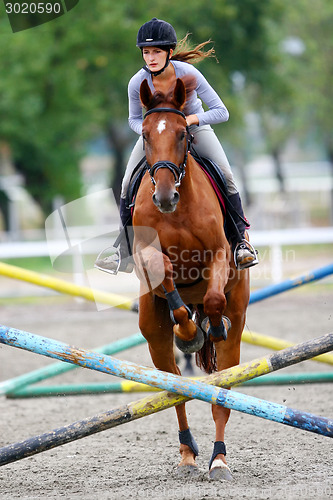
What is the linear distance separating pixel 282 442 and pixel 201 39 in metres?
18.2

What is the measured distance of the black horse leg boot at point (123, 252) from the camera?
15.5 ft

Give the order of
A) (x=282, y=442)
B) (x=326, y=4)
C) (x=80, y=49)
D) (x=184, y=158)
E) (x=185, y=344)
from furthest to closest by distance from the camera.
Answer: (x=326, y=4) < (x=80, y=49) < (x=282, y=442) < (x=185, y=344) < (x=184, y=158)

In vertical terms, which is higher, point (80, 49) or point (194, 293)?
point (80, 49)

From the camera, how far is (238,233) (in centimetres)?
473

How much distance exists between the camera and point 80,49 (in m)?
21.1

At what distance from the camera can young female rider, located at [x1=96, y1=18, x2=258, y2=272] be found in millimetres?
4359

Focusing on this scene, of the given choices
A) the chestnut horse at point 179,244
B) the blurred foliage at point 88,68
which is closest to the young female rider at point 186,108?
the chestnut horse at point 179,244

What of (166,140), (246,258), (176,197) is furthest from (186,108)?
(246,258)

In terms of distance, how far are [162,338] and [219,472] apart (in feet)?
2.82

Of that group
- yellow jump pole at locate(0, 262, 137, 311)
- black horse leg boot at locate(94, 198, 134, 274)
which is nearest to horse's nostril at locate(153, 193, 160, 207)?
black horse leg boot at locate(94, 198, 134, 274)

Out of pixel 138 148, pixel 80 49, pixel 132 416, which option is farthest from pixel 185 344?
pixel 80 49

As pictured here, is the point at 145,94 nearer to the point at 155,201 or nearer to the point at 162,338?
the point at 155,201

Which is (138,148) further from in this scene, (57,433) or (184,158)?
(57,433)

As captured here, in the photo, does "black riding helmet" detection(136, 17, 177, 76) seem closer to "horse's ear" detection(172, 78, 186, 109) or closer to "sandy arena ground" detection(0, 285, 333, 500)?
"horse's ear" detection(172, 78, 186, 109)
